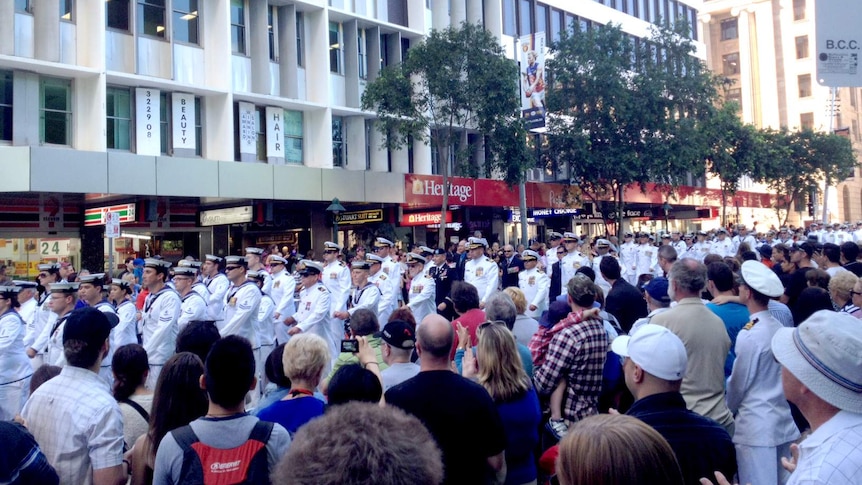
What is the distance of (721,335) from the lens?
4836 millimetres

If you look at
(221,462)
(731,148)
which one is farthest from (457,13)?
(221,462)

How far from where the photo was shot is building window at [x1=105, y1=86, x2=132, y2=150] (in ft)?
66.5

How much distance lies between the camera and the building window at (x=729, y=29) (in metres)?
69.3

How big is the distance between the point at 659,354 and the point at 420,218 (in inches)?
886

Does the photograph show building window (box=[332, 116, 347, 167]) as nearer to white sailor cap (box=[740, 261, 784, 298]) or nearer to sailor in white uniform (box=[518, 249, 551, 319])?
sailor in white uniform (box=[518, 249, 551, 319])

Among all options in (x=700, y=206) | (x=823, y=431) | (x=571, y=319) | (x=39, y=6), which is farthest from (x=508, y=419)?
(x=700, y=206)

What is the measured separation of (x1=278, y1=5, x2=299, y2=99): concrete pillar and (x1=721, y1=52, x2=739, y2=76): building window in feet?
184

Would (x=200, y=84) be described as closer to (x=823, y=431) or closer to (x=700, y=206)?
(x=823, y=431)

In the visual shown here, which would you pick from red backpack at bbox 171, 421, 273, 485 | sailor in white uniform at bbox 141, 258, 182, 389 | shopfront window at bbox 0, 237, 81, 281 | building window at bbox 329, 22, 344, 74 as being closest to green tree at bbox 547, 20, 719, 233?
building window at bbox 329, 22, 344, 74

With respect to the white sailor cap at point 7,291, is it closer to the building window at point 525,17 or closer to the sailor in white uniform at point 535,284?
the sailor in white uniform at point 535,284

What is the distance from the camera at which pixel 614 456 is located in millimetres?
2092

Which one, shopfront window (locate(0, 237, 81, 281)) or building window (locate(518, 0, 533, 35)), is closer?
shopfront window (locate(0, 237, 81, 281))

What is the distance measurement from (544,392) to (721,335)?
1251 millimetres

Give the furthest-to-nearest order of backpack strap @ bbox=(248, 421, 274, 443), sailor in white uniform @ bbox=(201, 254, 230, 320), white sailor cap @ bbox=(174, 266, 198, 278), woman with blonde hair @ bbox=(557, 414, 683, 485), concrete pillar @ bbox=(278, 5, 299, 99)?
concrete pillar @ bbox=(278, 5, 299, 99) → sailor in white uniform @ bbox=(201, 254, 230, 320) → white sailor cap @ bbox=(174, 266, 198, 278) → backpack strap @ bbox=(248, 421, 274, 443) → woman with blonde hair @ bbox=(557, 414, 683, 485)
